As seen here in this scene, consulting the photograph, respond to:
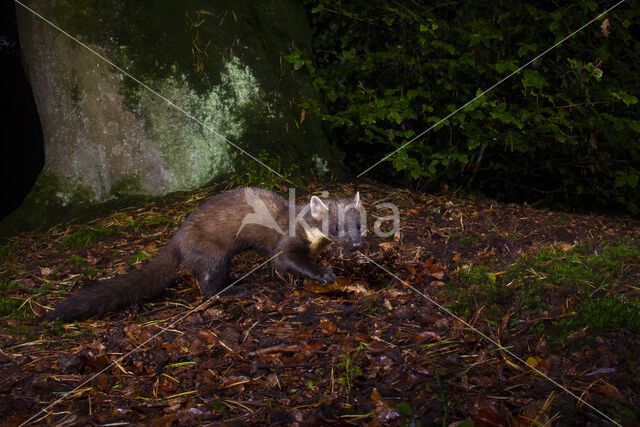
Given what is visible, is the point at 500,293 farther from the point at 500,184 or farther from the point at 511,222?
the point at 500,184

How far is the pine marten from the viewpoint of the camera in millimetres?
5008

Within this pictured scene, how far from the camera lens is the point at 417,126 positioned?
8.26 m

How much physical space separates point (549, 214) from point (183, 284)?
4102mm

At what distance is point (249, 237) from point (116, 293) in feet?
4.90

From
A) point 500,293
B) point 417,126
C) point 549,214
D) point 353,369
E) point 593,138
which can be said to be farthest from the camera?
point 417,126

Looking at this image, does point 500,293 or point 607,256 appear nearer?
point 500,293

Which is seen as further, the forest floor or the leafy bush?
the leafy bush

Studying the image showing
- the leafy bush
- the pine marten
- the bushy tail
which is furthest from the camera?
the leafy bush

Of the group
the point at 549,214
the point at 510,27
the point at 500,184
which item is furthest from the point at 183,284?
the point at 500,184

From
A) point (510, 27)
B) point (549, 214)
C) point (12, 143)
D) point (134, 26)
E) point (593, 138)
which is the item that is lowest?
point (549, 214)

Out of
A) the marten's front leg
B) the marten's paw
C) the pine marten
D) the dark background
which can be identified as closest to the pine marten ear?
the pine marten

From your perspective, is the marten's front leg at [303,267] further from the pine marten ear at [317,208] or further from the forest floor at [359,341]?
the pine marten ear at [317,208]

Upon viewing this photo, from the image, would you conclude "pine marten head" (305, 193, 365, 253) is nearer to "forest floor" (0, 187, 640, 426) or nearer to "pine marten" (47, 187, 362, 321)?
"pine marten" (47, 187, 362, 321)

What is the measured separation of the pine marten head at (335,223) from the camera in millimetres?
5422
